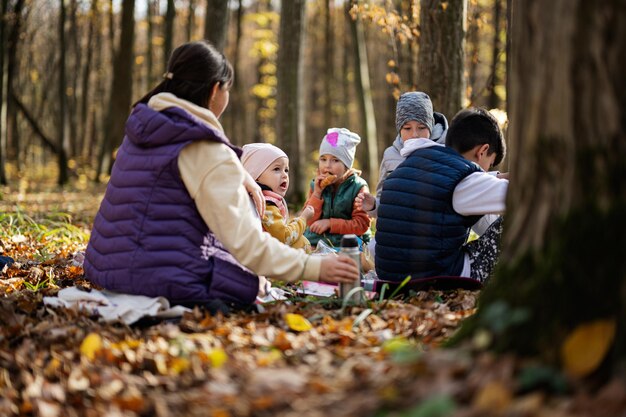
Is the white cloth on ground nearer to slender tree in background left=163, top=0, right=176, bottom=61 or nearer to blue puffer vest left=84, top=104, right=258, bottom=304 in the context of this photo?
blue puffer vest left=84, top=104, right=258, bottom=304

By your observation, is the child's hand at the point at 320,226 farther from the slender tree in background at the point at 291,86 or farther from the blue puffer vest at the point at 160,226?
the slender tree in background at the point at 291,86

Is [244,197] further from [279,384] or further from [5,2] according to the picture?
A: [5,2]

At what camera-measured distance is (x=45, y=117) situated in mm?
36688

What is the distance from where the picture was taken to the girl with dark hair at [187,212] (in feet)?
11.7

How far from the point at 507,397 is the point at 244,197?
1.98 m

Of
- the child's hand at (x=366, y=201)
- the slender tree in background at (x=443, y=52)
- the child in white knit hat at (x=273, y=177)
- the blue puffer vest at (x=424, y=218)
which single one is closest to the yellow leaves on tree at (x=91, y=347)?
the blue puffer vest at (x=424, y=218)

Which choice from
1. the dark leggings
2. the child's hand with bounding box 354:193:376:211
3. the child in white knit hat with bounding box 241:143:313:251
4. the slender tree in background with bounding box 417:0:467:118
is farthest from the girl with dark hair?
the slender tree in background with bounding box 417:0:467:118

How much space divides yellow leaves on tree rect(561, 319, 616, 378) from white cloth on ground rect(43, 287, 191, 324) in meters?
2.07

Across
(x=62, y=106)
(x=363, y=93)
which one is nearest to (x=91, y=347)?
(x=363, y=93)

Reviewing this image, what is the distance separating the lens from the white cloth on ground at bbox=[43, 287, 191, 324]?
354 cm

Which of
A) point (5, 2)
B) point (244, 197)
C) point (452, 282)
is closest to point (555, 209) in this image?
point (244, 197)

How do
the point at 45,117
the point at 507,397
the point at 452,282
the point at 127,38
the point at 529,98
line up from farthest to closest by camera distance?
the point at 45,117
the point at 127,38
the point at 452,282
the point at 529,98
the point at 507,397

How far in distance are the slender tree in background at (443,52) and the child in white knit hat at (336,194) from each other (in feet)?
6.16

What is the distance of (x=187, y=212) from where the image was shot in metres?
3.63
